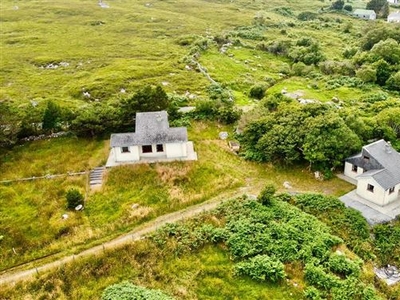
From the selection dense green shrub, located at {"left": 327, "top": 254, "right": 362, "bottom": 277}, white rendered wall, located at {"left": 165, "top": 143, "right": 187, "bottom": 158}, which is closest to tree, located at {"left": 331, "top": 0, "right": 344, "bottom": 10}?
white rendered wall, located at {"left": 165, "top": 143, "right": 187, "bottom": 158}

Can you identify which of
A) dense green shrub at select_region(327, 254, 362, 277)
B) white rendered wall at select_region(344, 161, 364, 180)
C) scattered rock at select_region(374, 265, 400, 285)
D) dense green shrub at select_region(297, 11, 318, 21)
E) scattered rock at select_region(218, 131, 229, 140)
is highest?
white rendered wall at select_region(344, 161, 364, 180)

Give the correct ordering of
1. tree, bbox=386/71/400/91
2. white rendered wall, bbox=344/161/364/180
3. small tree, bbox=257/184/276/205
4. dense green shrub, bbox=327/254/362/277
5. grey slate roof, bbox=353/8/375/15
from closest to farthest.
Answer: dense green shrub, bbox=327/254/362/277
small tree, bbox=257/184/276/205
white rendered wall, bbox=344/161/364/180
tree, bbox=386/71/400/91
grey slate roof, bbox=353/8/375/15

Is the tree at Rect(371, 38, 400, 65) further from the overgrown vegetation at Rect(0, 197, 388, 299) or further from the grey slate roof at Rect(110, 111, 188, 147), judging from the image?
the overgrown vegetation at Rect(0, 197, 388, 299)

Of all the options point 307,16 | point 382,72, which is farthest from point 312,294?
point 307,16

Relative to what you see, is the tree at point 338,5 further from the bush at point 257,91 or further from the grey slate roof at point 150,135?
the grey slate roof at point 150,135

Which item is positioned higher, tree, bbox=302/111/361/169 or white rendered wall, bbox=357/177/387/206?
tree, bbox=302/111/361/169

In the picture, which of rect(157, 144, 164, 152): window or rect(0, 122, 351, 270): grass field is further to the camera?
rect(157, 144, 164, 152): window

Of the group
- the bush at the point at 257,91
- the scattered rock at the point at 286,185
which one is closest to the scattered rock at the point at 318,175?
the scattered rock at the point at 286,185
